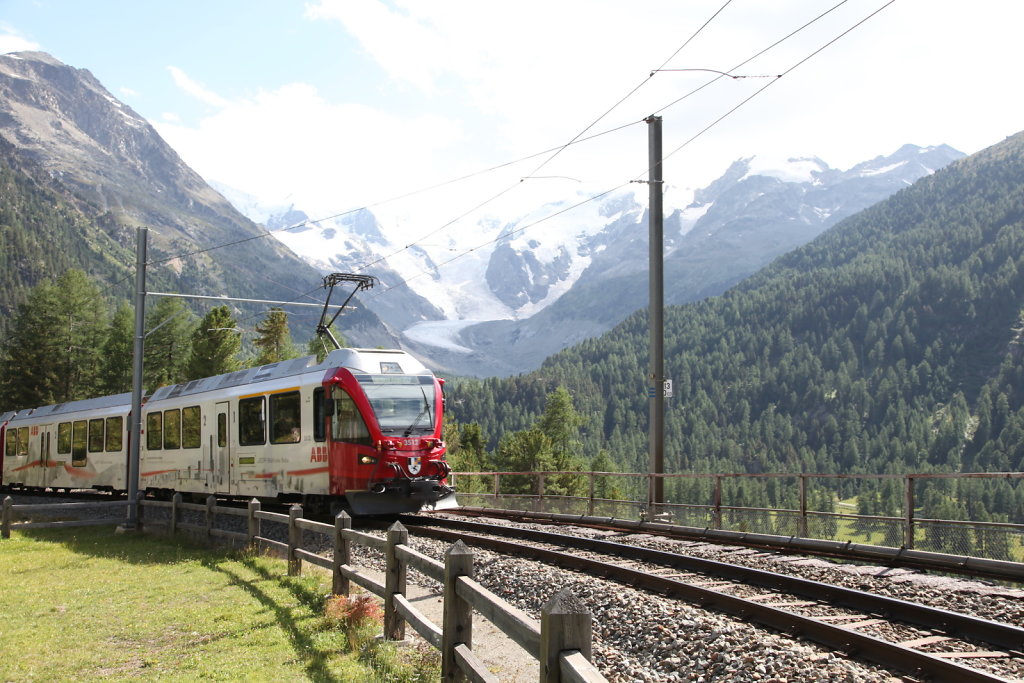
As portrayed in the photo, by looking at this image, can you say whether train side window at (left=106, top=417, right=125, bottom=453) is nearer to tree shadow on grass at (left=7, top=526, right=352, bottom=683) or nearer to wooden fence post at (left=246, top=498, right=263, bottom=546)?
tree shadow on grass at (left=7, top=526, right=352, bottom=683)

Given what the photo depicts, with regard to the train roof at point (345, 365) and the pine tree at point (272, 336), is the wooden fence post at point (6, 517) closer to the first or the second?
the train roof at point (345, 365)

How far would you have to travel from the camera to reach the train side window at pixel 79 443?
29.6m

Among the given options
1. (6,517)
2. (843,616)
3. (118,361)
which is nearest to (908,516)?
(843,616)

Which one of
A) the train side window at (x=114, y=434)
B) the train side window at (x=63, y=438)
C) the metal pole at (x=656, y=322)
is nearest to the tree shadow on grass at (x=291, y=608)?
the metal pole at (x=656, y=322)

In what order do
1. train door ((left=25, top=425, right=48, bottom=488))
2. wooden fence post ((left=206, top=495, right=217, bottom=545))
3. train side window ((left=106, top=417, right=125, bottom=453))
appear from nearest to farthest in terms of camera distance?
wooden fence post ((left=206, top=495, right=217, bottom=545)), train side window ((left=106, top=417, right=125, bottom=453)), train door ((left=25, top=425, right=48, bottom=488))

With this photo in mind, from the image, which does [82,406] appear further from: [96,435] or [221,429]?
[221,429]

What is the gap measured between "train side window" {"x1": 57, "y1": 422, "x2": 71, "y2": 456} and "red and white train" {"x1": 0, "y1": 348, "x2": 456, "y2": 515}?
26.0 ft

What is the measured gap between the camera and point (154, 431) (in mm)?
25609

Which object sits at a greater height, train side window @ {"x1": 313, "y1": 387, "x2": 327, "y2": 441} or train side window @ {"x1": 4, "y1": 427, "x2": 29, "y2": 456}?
train side window @ {"x1": 313, "y1": 387, "x2": 327, "y2": 441}

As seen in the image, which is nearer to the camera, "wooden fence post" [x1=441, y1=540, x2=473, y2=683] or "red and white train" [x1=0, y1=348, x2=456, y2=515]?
"wooden fence post" [x1=441, y1=540, x2=473, y2=683]

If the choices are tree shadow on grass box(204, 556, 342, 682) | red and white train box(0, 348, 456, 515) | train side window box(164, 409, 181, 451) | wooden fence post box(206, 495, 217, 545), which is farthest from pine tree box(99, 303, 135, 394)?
tree shadow on grass box(204, 556, 342, 682)

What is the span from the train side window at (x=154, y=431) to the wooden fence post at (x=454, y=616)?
20.5m

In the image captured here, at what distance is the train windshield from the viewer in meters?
18.3

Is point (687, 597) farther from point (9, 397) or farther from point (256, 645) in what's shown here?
point (9, 397)
